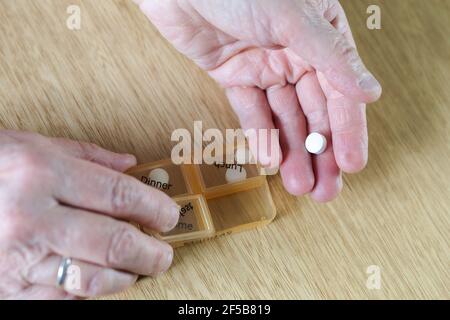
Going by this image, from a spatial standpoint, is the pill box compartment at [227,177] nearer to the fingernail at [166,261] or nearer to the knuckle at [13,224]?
the fingernail at [166,261]

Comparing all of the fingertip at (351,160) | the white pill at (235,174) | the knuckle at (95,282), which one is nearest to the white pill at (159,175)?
the white pill at (235,174)

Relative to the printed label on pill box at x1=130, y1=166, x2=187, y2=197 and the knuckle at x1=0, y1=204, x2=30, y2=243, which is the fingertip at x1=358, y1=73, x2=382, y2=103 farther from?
the knuckle at x1=0, y1=204, x2=30, y2=243

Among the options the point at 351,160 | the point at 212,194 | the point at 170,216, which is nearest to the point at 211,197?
the point at 212,194

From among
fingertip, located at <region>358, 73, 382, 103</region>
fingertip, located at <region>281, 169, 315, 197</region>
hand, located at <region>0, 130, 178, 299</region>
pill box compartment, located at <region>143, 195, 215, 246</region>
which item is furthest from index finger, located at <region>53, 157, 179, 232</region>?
fingertip, located at <region>358, 73, 382, 103</region>

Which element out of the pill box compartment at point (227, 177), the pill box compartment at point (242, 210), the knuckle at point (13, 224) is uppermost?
the knuckle at point (13, 224)

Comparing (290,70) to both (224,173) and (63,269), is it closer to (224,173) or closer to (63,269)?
(224,173)
